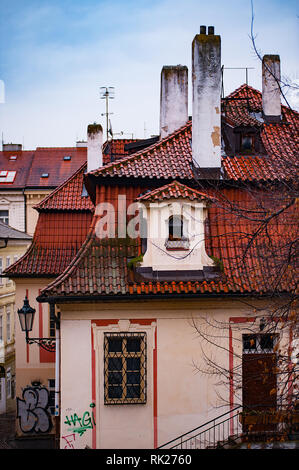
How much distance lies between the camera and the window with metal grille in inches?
414

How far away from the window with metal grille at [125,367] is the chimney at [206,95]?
4.08 metres

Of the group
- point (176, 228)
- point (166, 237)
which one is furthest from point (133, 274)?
point (176, 228)

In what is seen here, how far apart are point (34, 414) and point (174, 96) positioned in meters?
12.0

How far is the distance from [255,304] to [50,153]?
99.7ft

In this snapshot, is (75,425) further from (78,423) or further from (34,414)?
(34,414)

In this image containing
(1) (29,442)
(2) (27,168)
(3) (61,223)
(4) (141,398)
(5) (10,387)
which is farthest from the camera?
(2) (27,168)

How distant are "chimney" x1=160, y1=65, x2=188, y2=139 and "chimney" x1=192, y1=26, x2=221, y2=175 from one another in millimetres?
2487

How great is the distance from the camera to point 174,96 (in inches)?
561

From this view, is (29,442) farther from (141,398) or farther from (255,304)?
(255,304)

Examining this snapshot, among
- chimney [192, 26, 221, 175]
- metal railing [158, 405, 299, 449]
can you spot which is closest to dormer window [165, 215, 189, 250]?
chimney [192, 26, 221, 175]

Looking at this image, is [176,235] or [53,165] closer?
[176,235]

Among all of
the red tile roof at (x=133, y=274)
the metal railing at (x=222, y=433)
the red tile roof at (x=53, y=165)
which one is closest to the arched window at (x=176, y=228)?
the red tile roof at (x=133, y=274)
